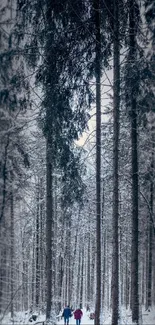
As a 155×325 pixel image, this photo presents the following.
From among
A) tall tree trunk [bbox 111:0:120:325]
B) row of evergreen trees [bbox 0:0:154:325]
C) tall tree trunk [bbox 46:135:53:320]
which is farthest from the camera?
tall tree trunk [bbox 46:135:53:320]

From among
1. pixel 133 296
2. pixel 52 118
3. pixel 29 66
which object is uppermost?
pixel 29 66

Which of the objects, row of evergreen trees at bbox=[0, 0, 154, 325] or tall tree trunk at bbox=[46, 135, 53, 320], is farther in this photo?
tall tree trunk at bbox=[46, 135, 53, 320]

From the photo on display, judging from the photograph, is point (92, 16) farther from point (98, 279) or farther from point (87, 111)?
point (98, 279)

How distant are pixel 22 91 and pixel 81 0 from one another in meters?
4.15

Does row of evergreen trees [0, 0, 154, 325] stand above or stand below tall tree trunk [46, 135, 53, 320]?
above

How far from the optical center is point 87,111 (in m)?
13.9

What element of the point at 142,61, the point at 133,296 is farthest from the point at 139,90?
the point at 133,296

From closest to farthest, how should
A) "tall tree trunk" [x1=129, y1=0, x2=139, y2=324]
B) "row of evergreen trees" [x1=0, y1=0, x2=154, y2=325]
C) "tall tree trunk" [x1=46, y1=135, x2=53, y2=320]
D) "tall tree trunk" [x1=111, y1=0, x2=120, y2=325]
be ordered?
"row of evergreen trees" [x1=0, y1=0, x2=154, y2=325], "tall tree trunk" [x1=111, y1=0, x2=120, y2=325], "tall tree trunk" [x1=129, y1=0, x2=139, y2=324], "tall tree trunk" [x1=46, y1=135, x2=53, y2=320]

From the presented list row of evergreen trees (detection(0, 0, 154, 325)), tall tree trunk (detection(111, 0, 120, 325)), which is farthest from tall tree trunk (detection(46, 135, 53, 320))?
tall tree trunk (detection(111, 0, 120, 325))

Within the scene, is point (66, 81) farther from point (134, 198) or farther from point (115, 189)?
point (134, 198)

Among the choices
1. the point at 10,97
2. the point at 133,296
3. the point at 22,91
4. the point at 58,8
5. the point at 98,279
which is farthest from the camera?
the point at 98,279

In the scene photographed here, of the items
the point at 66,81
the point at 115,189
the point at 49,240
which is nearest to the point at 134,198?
the point at 115,189

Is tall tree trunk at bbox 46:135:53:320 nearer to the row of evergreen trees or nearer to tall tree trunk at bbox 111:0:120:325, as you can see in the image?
the row of evergreen trees

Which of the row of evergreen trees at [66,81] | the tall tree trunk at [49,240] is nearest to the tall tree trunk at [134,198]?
the row of evergreen trees at [66,81]
